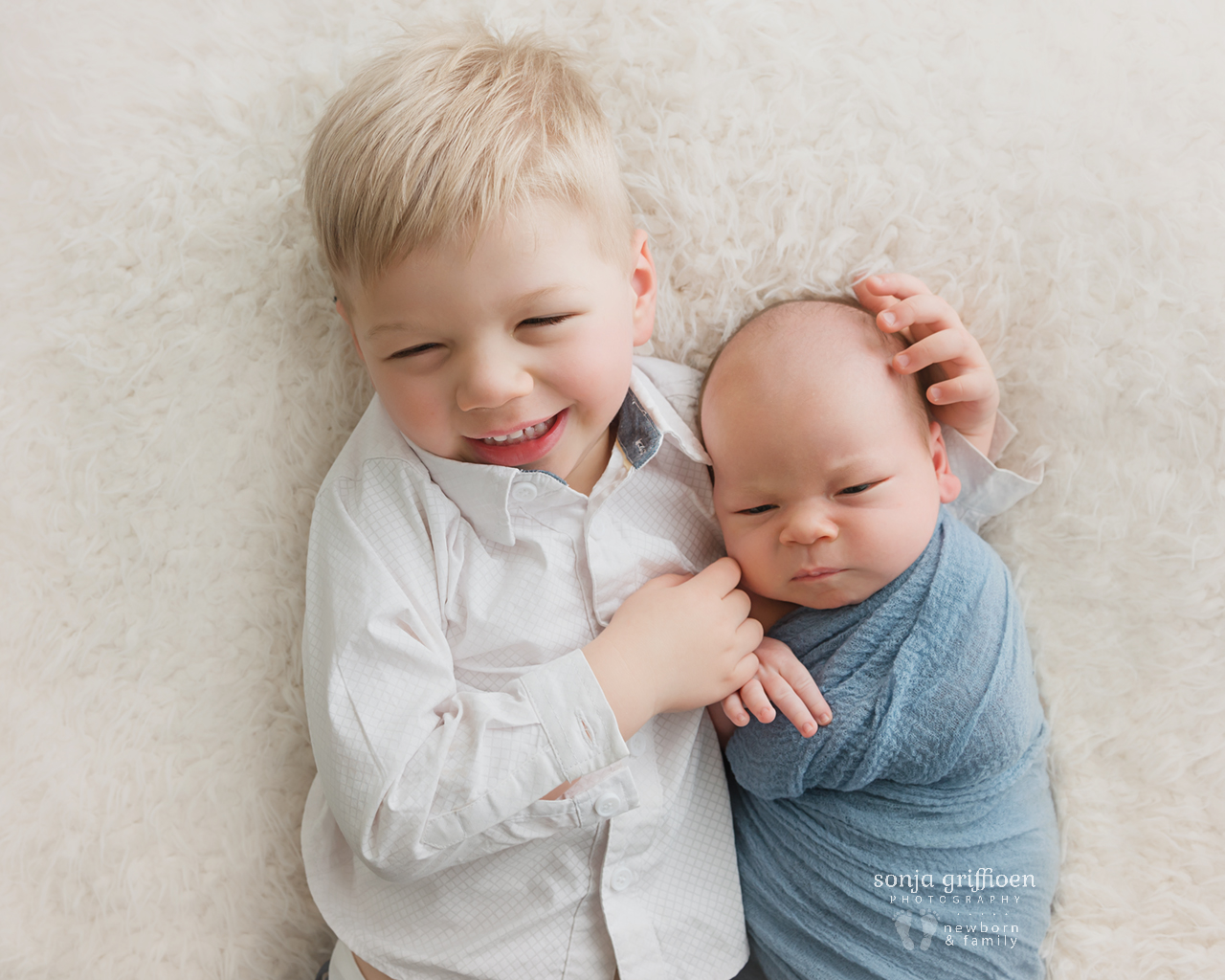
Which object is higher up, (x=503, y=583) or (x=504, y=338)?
(x=504, y=338)

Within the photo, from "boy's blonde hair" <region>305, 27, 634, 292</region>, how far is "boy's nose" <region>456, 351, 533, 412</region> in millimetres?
130

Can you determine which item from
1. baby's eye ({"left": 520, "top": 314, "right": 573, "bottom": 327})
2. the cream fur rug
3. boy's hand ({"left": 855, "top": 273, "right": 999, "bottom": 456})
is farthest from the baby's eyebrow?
boy's hand ({"left": 855, "top": 273, "right": 999, "bottom": 456})

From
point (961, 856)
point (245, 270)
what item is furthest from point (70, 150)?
point (961, 856)

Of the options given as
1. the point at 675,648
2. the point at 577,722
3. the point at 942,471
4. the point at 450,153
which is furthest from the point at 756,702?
the point at 450,153

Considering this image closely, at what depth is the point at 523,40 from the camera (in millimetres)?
1182

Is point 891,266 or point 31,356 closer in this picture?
point 31,356

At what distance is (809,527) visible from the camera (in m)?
1.14

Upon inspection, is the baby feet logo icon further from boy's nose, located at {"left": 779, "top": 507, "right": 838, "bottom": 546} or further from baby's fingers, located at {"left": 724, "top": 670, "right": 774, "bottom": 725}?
boy's nose, located at {"left": 779, "top": 507, "right": 838, "bottom": 546}

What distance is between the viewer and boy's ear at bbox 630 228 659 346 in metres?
1.22

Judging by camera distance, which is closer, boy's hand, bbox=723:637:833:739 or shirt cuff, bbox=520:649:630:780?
shirt cuff, bbox=520:649:630:780

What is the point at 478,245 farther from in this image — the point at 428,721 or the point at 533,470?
the point at 428,721

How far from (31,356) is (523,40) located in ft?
2.27

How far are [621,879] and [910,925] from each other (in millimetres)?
337

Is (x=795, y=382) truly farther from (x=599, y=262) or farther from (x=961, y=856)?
(x=961, y=856)
